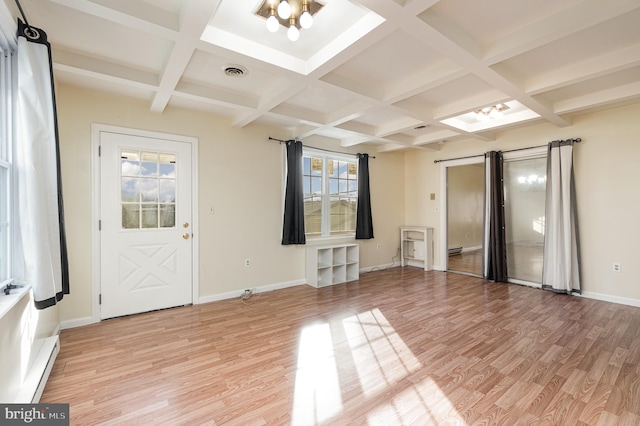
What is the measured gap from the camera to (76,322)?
10.5 feet

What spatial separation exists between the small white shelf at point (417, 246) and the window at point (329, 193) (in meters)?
1.38

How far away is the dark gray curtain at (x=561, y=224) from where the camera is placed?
4.21 metres

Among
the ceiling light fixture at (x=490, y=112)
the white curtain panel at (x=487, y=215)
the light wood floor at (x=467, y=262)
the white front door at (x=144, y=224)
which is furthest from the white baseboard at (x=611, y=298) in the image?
the white front door at (x=144, y=224)

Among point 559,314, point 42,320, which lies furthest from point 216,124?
point 559,314

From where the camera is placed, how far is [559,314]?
3.53 m

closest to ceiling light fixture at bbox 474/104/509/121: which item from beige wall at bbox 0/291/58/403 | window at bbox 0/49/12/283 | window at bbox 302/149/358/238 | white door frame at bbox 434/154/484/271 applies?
white door frame at bbox 434/154/484/271

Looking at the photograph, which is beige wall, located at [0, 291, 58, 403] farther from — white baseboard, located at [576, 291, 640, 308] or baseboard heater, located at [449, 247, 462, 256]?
baseboard heater, located at [449, 247, 462, 256]

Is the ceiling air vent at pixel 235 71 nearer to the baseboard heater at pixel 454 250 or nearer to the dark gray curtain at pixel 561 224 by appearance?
the dark gray curtain at pixel 561 224

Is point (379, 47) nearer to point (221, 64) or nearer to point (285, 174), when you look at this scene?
point (221, 64)

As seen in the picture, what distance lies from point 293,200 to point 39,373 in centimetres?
338

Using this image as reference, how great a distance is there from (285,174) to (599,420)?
4167 millimetres

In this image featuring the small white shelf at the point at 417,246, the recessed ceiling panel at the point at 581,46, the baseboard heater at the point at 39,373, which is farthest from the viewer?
the small white shelf at the point at 417,246

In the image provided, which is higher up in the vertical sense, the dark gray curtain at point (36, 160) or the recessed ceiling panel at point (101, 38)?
A: the recessed ceiling panel at point (101, 38)

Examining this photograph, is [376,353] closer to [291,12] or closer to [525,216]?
[291,12]
